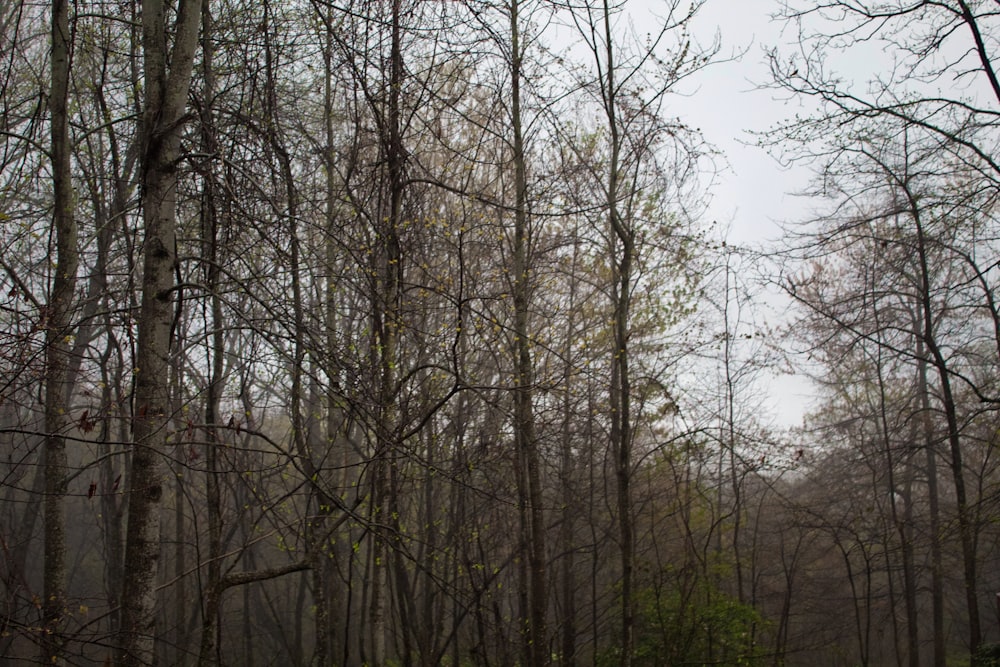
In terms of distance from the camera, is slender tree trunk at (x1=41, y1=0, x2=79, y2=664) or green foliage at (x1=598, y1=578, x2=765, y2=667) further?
green foliage at (x1=598, y1=578, x2=765, y2=667)

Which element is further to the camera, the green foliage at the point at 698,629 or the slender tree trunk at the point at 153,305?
the green foliage at the point at 698,629

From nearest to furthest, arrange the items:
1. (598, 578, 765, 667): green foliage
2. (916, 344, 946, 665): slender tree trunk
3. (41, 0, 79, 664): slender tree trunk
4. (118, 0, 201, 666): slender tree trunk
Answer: (118, 0, 201, 666): slender tree trunk < (41, 0, 79, 664): slender tree trunk < (598, 578, 765, 667): green foliage < (916, 344, 946, 665): slender tree trunk

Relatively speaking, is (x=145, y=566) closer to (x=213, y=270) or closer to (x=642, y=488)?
(x=213, y=270)

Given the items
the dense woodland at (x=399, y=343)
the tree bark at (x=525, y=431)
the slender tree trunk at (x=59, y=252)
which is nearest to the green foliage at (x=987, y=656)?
the dense woodland at (x=399, y=343)

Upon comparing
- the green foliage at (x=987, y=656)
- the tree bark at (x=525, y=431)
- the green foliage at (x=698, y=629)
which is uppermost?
the tree bark at (x=525, y=431)

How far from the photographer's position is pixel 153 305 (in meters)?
3.74

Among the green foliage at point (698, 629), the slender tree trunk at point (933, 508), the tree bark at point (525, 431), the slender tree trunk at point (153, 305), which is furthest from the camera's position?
the slender tree trunk at point (933, 508)

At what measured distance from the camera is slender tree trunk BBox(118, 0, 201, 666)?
11.7 feet

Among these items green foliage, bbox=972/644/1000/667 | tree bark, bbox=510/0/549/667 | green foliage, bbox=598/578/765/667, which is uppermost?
tree bark, bbox=510/0/549/667

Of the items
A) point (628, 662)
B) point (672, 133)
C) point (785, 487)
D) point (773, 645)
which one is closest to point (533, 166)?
point (672, 133)

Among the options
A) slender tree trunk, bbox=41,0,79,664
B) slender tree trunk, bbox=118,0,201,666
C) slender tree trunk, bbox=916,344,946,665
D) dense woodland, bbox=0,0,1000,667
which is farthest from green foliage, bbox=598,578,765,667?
slender tree trunk, bbox=118,0,201,666

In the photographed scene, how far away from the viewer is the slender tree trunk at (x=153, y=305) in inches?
140

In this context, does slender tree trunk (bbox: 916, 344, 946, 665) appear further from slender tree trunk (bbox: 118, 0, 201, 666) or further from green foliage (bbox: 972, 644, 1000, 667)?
slender tree trunk (bbox: 118, 0, 201, 666)

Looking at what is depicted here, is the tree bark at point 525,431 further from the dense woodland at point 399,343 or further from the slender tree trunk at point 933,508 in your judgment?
the slender tree trunk at point 933,508
